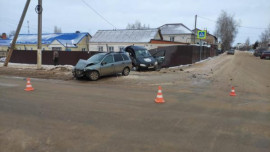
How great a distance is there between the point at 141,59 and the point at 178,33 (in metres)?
49.7

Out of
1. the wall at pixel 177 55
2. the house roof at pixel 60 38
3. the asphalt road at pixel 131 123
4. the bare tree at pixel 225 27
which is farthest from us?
the bare tree at pixel 225 27

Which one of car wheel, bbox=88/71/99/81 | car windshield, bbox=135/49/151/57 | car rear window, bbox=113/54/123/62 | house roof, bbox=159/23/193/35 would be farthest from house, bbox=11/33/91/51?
car wheel, bbox=88/71/99/81

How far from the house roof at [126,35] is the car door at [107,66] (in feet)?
87.4

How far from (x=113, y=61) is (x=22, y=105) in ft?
24.3

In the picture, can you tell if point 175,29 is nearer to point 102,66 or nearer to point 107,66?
point 107,66

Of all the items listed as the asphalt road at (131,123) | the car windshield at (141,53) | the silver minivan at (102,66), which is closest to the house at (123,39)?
the car windshield at (141,53)

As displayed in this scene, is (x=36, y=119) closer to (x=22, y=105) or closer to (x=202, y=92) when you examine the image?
(x=22, y=105)

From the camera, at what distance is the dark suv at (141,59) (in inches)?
682

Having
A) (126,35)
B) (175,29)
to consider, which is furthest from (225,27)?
(126,35)

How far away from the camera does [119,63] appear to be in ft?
45.1

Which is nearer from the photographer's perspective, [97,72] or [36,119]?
[36,119]

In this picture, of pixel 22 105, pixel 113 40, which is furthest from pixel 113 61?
pixel 113 40

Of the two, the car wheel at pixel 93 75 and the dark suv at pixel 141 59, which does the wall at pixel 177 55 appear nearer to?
the dark suv at pixel 141 59

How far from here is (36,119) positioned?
5.28 metres
